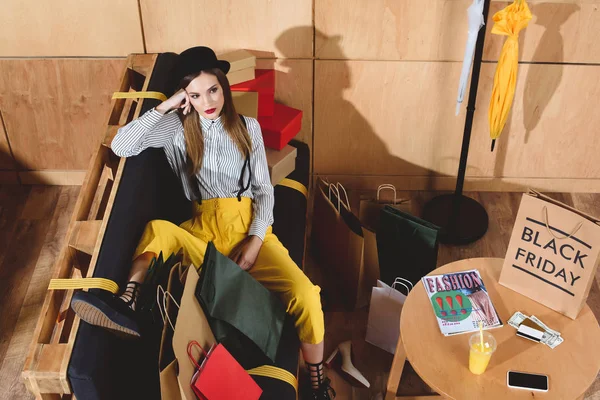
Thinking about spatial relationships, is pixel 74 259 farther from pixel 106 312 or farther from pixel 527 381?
pixel 527 381

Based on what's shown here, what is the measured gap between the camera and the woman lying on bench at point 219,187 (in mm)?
2301

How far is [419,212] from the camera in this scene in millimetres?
3367

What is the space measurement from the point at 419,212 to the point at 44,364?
6.82 ft

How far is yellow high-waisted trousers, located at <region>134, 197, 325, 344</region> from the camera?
7.57ft

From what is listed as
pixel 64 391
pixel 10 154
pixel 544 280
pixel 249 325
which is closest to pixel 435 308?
pixel 544 280

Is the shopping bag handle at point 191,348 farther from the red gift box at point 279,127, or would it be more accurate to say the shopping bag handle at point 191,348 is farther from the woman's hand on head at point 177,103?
the red gift box at point 279,127

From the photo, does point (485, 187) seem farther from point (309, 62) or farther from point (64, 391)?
point (64, 391)

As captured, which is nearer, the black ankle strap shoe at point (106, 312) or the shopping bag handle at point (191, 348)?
the black ankle strap shoe at point (106, 312)

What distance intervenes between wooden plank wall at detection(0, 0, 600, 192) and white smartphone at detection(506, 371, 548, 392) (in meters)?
1.51

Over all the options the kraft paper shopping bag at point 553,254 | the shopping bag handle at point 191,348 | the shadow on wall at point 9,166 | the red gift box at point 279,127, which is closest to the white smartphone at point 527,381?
the kraft paper shopping bag at point 553,254

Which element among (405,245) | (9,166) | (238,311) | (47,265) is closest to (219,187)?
(238,311)

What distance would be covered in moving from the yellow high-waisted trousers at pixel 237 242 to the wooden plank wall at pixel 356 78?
2.82 feet

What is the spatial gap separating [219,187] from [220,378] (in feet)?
2.66

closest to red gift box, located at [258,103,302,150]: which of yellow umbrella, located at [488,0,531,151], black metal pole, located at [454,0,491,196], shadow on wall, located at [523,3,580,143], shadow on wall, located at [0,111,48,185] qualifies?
black metal pole, located at [454,0,491,196]
